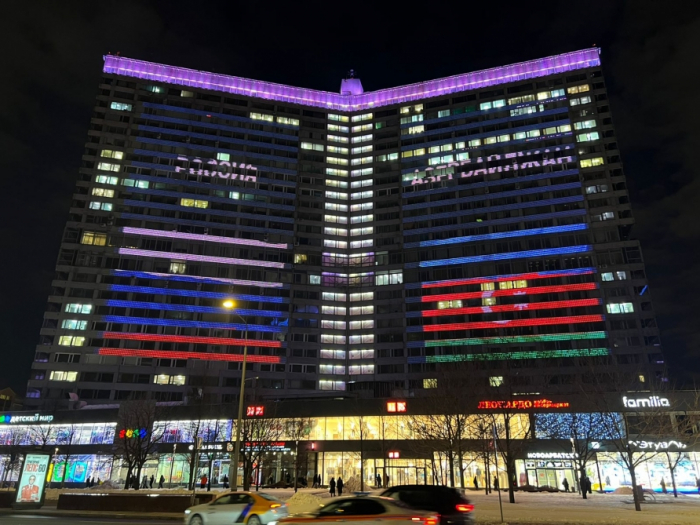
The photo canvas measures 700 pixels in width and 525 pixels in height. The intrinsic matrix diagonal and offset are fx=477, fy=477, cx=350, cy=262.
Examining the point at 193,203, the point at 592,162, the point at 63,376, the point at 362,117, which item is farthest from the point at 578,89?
the point at 63,376

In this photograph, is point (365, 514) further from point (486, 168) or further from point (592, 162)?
point (592, 162)

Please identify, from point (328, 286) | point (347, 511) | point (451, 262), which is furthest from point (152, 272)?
point (347, 511)

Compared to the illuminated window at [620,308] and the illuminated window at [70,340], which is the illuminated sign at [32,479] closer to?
the illuminated window at [70,340]

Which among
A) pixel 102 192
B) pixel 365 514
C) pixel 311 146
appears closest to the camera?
pixel 365 514

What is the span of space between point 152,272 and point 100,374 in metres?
22.0

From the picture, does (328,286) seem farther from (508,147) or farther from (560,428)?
(560,428)

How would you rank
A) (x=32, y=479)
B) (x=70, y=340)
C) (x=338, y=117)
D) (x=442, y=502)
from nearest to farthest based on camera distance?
(x=442, y=502) → (x=32, y=479) → (x=70, y=340) → (x=338, y=117)

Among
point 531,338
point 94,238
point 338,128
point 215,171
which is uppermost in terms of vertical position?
point 338,128

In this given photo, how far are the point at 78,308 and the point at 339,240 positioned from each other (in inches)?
2219

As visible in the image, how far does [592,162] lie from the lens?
103 metres

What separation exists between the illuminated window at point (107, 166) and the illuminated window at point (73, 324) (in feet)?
112

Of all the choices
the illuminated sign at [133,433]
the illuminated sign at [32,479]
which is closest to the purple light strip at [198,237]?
→ the illuminated sign at [133,433]

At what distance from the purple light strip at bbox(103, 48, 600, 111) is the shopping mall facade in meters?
82.1

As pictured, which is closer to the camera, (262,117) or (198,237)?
(198,237)
